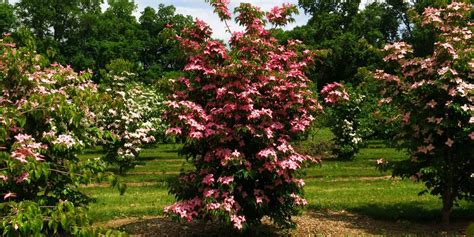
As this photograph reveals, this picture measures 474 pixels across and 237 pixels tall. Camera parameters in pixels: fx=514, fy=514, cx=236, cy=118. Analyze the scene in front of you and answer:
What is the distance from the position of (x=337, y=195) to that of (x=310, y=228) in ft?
14.7

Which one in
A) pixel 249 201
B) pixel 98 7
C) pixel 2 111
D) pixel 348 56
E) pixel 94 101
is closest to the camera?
pixel 2 111

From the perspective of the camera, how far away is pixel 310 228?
37.2 ft

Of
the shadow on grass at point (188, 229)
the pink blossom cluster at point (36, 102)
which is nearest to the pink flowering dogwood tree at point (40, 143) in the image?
the pink blossom cluster at point (36, 102)

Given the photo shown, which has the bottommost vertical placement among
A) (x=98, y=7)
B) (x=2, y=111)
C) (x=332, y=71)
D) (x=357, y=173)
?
(x=357, y=173)

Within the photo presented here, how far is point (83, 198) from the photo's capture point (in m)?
9.73

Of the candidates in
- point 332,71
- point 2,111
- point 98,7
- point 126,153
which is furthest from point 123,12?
point 2,111

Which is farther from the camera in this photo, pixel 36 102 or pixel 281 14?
pixel 281 14

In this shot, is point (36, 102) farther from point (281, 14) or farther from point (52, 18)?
point (52, 18)

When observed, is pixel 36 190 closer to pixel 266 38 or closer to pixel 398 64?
pixel 266 38

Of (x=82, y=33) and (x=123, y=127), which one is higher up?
(x=82, y=33)

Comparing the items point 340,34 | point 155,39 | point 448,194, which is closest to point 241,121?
point 448,194

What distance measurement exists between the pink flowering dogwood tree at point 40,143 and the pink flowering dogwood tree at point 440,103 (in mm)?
6768

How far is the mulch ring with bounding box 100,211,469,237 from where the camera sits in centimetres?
1096

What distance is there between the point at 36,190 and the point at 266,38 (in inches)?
209
